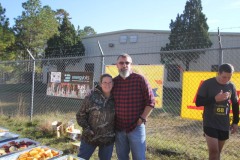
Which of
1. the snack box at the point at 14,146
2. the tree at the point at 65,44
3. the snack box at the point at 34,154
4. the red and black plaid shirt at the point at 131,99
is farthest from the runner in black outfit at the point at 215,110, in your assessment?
the tree at the point at 65,44

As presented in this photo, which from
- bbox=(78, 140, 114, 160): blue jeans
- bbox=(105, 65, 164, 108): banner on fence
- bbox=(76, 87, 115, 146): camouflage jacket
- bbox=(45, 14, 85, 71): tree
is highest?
bbox=(45, 14, 85, 71): tree

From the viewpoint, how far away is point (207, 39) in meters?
18.4

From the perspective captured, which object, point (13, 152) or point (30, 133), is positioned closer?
point (13, 152)

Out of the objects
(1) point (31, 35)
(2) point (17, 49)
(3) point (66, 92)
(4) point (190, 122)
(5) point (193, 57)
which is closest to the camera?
(3) point (66, 92)

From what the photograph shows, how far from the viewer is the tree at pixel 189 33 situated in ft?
58.1

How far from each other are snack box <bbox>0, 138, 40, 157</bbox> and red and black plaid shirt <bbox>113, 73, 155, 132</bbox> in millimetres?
1235

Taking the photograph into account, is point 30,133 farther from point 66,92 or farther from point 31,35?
point 31,35

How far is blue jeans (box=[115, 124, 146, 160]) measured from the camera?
12.3ft

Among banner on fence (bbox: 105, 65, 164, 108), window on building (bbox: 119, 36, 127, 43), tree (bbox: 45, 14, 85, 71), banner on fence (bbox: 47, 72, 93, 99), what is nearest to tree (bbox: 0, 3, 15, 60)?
tree (bbox: 45, 14, 85, 71)

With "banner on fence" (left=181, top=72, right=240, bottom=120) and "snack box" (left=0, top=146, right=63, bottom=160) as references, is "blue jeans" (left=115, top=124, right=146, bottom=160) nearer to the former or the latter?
"snack box" (left=0, top=146, right=63, bottom=160)

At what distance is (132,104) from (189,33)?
17.4m

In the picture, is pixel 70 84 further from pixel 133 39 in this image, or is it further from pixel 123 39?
pixel 123 39

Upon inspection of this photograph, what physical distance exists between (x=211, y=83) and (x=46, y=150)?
7.84 ft

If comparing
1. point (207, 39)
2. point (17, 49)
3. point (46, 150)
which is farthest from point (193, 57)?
point (17, 49)
